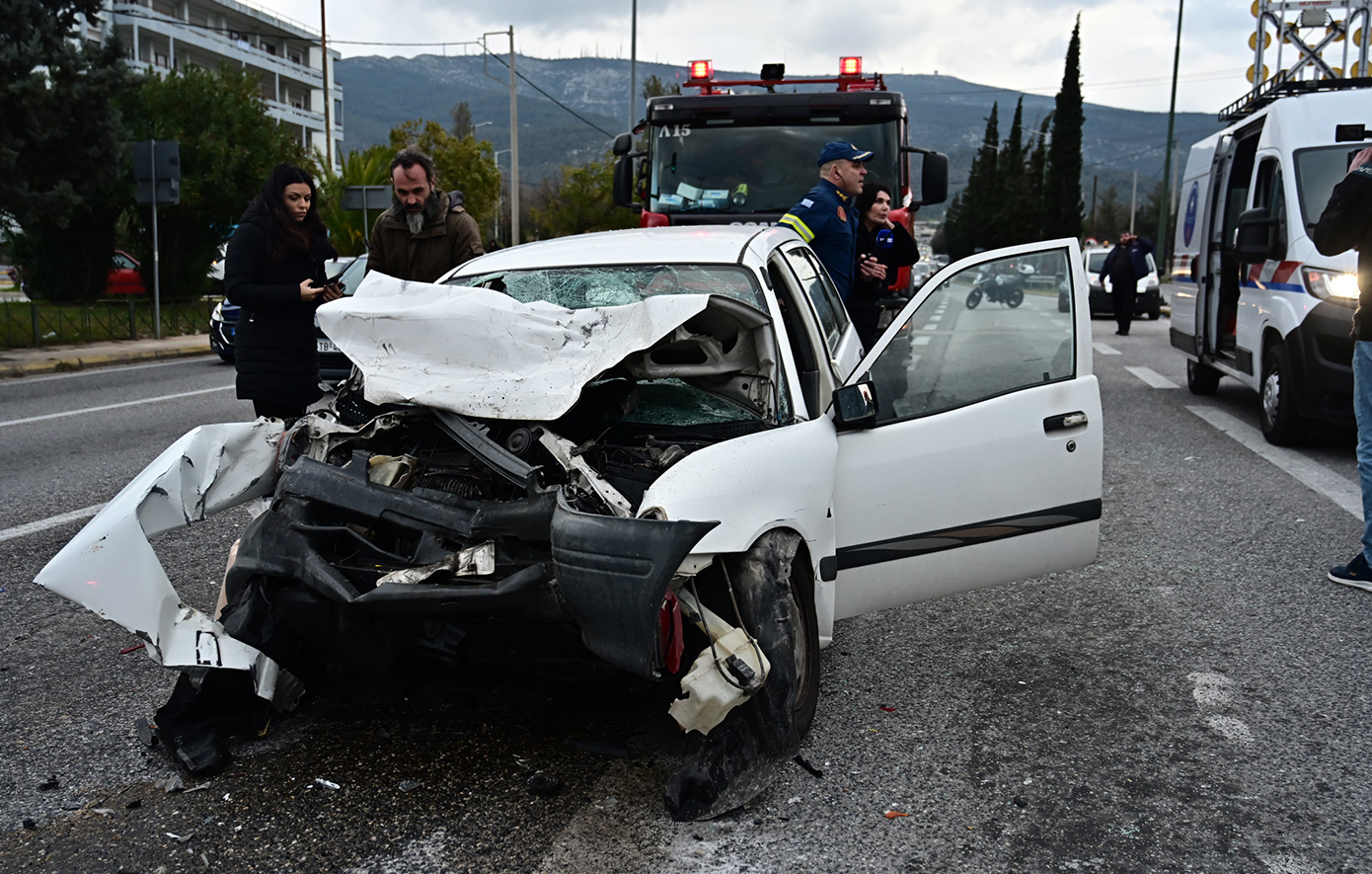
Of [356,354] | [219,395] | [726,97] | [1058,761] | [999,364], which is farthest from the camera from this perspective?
[219,395]

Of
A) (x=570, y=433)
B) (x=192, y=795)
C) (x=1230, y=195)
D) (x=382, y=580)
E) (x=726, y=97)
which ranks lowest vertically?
(x=192, y=795)

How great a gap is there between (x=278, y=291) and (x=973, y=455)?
3223 millimetres

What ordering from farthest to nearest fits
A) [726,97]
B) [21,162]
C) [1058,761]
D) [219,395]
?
[21,162]
[219,395]
[726,97]
[1058,761]

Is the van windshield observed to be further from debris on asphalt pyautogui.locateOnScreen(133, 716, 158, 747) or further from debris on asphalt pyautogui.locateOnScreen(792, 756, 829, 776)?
debris on asphalt pyautogui.locateOnScreen(133, 716, 158, 747)

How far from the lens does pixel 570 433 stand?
144 inches

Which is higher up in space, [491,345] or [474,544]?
[491,345]

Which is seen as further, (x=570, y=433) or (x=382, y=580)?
(x=570, y=433)

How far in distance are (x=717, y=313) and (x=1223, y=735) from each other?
2150mm

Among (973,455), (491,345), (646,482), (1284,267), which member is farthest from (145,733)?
(1284,267)

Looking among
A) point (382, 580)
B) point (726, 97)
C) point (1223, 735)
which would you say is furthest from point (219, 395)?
point (1223, 735)

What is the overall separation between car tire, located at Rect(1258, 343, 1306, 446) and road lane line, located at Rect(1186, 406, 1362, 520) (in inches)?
4.1

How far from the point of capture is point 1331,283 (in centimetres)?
793

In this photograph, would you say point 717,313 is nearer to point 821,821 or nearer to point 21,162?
point 821,821

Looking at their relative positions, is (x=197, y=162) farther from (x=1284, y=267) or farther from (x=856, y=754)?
(x=856, y=754)
